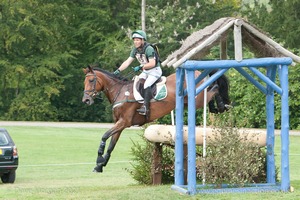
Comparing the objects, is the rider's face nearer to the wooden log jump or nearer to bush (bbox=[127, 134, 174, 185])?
the wooden log jump

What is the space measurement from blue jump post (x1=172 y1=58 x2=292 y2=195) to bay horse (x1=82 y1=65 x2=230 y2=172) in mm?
1844

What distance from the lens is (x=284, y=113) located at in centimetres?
1437

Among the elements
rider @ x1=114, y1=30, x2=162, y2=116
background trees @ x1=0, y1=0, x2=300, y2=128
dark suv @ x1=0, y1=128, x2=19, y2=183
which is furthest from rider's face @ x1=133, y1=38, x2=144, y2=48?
background trees @ x1=0, y1=0, x2=300, y2=128

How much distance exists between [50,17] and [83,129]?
46.4 feet

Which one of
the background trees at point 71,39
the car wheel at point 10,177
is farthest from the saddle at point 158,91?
the background trees at point 71,39

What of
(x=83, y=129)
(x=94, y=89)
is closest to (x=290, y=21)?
(x=83, y=129)

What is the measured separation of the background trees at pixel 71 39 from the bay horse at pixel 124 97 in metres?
33.4

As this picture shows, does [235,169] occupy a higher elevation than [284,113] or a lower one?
lower

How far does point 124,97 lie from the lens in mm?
17359

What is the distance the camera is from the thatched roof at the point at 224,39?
14.2 meters

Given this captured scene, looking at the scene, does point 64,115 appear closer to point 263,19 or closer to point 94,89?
point 263,19

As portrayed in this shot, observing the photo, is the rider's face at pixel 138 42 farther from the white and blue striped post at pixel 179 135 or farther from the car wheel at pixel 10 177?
the car wheel at pixel 10 177

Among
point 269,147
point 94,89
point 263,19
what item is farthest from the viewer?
point 263,19

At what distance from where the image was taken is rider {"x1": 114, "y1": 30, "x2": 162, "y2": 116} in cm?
1628
